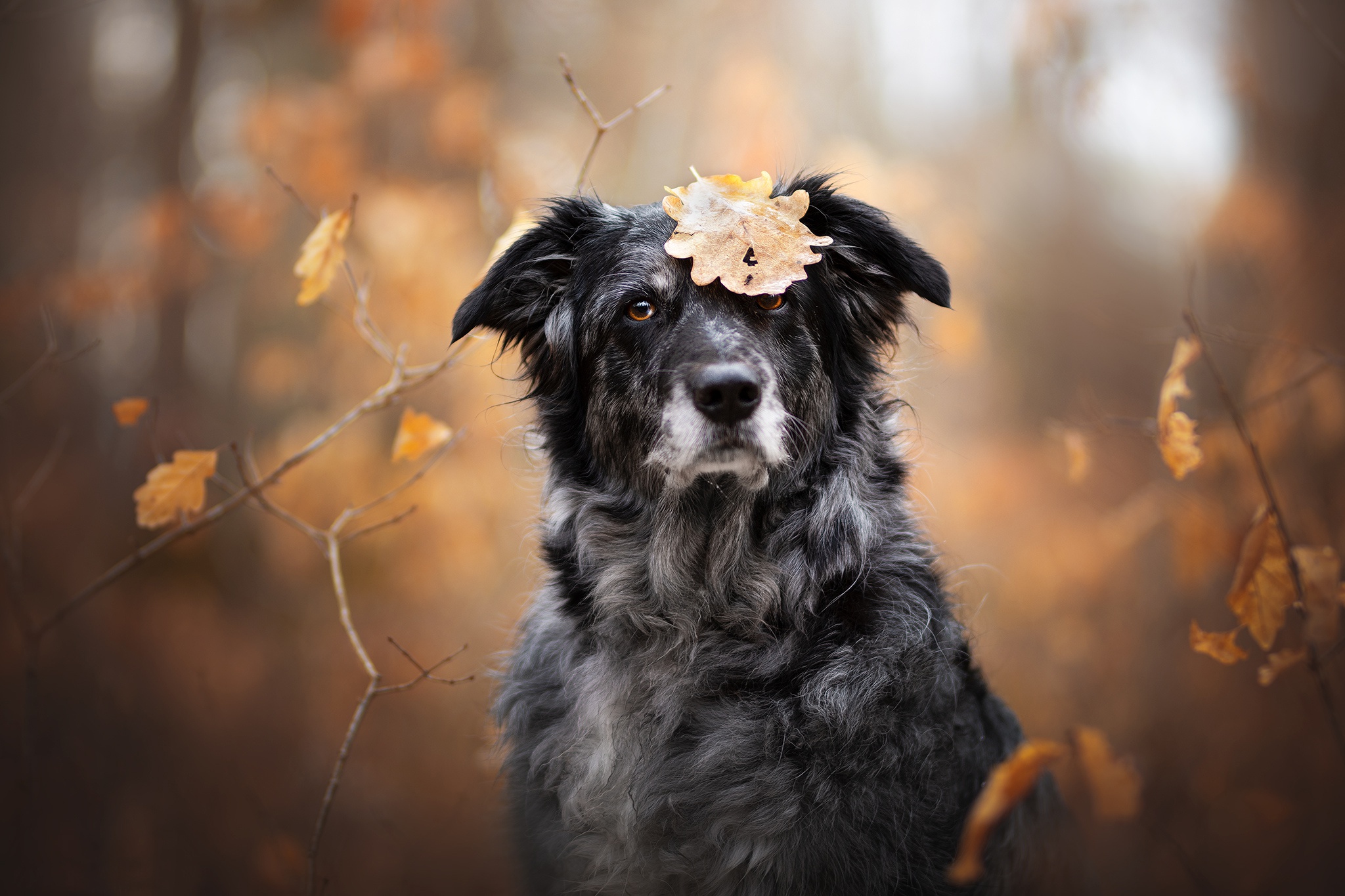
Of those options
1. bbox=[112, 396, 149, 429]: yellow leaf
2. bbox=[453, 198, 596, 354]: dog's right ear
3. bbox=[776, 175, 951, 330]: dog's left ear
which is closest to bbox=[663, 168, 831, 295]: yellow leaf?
bbox=[776, 175, 951, 330]: dog's left ear

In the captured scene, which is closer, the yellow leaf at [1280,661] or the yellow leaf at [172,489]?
the yellow leaf at [1280,661]

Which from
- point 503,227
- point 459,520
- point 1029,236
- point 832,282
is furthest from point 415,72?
point 1029,236

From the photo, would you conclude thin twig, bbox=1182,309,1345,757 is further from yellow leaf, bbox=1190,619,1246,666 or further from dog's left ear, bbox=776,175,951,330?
dog's left ear, bbox=776,175,951,330

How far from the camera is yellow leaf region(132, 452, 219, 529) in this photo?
10.2 ft

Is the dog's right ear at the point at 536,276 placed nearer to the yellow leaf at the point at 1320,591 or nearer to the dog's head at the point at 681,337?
the dog's head at the point at 681,337

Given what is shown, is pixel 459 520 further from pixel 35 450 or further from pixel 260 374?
pixel 35 450

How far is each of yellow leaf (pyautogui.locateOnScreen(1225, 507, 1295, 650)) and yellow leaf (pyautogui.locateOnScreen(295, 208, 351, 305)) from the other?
340 cm

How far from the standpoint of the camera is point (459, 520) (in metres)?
6.73

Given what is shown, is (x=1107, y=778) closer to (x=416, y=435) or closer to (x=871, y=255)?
(x=871, y=255)

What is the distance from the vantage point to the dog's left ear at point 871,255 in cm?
278

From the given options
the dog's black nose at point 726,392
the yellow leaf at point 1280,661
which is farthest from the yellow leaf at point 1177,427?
the dog's black nose at point 726,392

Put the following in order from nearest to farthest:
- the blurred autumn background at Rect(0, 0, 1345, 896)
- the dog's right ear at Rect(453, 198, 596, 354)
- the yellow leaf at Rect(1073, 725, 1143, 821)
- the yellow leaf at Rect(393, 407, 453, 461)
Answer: the yellow leaf at Rect(1073, 725, 1143, 821)
the dog's right ear at Rect(453, 198, 596, 354)
the yellow leaf at Rect(393, 407, 453, 461)
the blurred autumn background at Rect(0, 0, 1345, 896)

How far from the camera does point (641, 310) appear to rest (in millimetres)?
2914

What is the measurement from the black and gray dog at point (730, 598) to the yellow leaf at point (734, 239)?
18 cm
